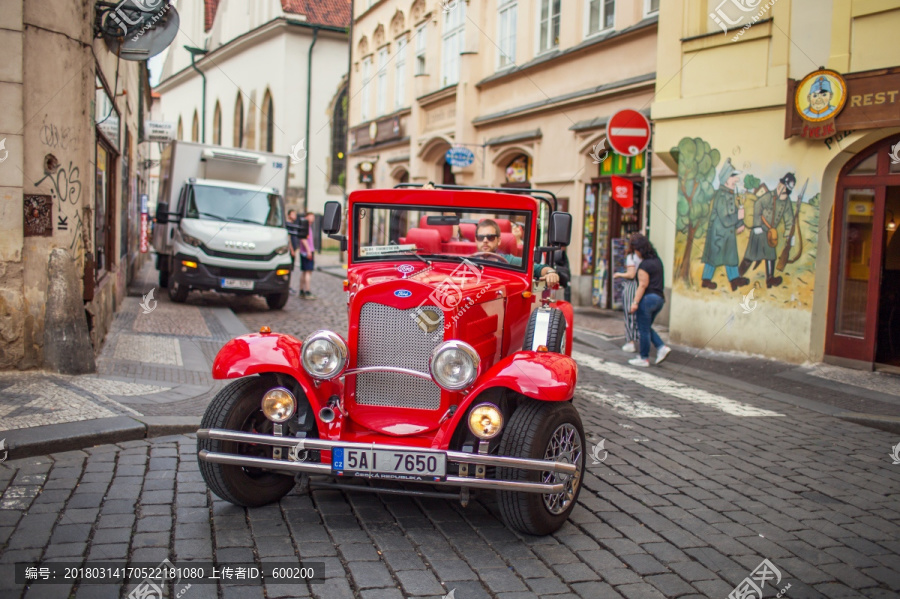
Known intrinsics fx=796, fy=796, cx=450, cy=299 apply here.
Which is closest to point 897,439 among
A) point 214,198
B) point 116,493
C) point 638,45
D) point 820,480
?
point 820,480

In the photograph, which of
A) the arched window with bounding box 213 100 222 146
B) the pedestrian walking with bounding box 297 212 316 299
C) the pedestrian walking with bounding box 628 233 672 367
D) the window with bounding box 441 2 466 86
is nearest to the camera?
the pedestrian walking with bounding box 628 233 672 367

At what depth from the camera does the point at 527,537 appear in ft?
14.3

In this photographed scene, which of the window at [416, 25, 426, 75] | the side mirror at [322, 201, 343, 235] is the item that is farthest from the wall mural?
the window at [416, 25, 426, 75]

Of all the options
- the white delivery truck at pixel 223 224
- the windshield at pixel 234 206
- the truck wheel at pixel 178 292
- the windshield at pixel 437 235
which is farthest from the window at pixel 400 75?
the windshield at pixel 437 235

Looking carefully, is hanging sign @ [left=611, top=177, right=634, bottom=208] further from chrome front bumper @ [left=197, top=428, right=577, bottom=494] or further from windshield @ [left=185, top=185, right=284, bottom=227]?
chrome front bumper @ [left=197, top=428, right=577, bottom=494]

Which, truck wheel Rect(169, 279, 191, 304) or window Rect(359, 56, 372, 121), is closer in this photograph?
truck wheel Rect(169, 279, 191, 304)

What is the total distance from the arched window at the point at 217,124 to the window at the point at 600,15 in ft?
112

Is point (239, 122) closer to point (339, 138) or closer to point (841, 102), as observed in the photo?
point (339, 138)

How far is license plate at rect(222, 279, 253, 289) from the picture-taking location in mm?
14271

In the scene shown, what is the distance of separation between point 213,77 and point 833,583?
4886 centimetres

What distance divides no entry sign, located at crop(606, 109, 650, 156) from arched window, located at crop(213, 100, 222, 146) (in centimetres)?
3834

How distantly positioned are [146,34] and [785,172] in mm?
8055

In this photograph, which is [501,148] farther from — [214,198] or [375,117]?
[375,117]

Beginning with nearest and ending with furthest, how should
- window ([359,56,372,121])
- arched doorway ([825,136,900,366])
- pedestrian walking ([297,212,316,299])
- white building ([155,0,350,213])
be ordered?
arched doorway ([825,136,900,366])
pedestrian walking ([297,212,316,299])
window ([359,56,372,121])
white building ([155,0,350,213])
